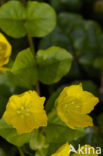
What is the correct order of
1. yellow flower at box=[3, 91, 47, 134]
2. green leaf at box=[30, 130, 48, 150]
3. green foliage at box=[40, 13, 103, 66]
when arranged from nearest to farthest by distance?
yellow flower at box=[3, 91, 47, 134] → green leaf at box=[30, 130, 48, 150] → green foliage at box=[40, 13, 103, 66]

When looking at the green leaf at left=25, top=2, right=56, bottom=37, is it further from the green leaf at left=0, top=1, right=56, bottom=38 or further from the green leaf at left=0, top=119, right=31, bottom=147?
the green leaf at left=0, top=119, right=31, bottom=147

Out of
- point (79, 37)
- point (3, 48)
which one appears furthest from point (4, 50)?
point (79, 37)

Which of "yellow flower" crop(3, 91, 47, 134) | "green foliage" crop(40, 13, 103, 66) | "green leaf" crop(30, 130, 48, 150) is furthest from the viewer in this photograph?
"green foliage" crop(40, 13, 103, 66)

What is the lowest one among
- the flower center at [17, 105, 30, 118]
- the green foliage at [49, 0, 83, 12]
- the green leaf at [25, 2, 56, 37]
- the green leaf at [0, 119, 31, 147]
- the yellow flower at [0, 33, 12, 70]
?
the green leaf at [0, 119, 31, 147]

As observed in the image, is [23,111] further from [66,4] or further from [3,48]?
[66,4]

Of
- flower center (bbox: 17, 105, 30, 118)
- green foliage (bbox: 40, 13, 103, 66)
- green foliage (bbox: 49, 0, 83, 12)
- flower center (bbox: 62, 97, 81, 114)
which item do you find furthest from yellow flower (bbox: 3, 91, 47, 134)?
green foliage (bbox: 49, 0, 83, 12)

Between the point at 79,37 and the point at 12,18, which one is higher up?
the point at 12,18

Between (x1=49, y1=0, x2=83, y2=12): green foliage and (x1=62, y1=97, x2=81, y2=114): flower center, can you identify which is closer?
(x1=62, y1=97, x2=81, y2=114): flower center

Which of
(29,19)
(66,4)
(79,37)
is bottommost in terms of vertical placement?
(79,37)
